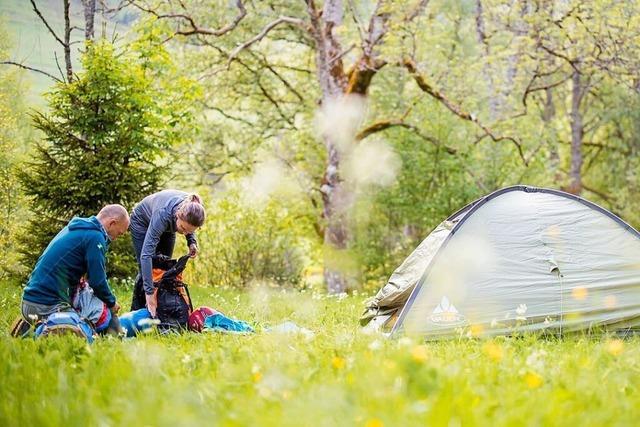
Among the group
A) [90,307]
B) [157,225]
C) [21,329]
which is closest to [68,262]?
[90,307]

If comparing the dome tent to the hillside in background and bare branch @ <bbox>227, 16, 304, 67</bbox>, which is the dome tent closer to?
the hillside in background

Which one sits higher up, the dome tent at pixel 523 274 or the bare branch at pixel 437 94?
the bare branch at pixel 437 94

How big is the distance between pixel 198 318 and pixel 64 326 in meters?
1.55

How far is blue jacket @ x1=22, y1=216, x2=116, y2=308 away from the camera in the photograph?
535cm

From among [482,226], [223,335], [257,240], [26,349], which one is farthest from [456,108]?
[26,349]

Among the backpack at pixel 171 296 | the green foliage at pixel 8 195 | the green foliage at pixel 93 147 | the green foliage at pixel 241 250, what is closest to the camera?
the backpack at pixel 171 296

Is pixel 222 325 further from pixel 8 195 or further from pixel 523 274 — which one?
pixel 8 195

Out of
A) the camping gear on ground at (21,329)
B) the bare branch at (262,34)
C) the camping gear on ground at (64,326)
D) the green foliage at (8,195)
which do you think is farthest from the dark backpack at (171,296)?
the bare branch at (262,34)

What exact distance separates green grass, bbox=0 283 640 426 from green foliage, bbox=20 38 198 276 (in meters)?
Result: 6.08

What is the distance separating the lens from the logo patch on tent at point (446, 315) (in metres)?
5.94

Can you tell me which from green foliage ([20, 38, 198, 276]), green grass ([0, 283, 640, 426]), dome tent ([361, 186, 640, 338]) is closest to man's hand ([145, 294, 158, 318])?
green grass ([0, 283, 640, 426])

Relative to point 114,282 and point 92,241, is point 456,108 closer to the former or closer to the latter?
point 114,282

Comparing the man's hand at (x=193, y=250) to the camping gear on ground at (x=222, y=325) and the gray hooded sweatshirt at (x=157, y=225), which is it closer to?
the gray hooded sweatshirt at (x=157, y=225)

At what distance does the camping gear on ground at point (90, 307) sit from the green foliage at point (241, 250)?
790cm
